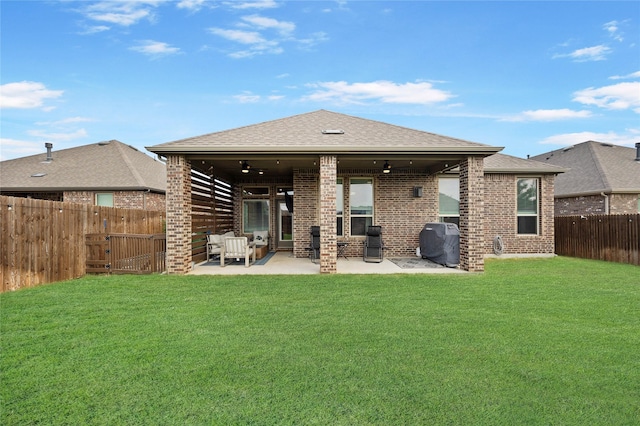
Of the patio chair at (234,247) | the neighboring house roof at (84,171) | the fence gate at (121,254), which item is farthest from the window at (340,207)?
the neighboring house roof at (84,171)

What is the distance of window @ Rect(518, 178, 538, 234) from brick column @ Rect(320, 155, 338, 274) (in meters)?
7.92

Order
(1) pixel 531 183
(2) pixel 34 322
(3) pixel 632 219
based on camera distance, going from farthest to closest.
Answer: (1) pixel 531 183, (3) pixel 632 219, (2) pixel 34 322

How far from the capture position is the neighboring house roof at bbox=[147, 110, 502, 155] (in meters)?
8.20

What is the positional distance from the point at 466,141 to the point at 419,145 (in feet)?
5.10

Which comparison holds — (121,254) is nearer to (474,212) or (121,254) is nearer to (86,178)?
(474,212)

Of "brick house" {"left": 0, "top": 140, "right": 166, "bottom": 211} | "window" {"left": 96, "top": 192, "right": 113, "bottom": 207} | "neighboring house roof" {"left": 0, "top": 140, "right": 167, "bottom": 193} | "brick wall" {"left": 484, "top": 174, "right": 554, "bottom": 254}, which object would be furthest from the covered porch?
"window" {"left": 96, "top": 192, "right": 113, "bottom": 207}

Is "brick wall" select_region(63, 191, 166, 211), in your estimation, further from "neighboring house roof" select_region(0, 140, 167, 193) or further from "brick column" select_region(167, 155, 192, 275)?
"brick column" select_region(167, 155, 192, 275)

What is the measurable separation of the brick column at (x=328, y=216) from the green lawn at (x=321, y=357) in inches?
84.8

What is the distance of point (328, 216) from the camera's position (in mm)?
8461

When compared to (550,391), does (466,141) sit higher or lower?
higher

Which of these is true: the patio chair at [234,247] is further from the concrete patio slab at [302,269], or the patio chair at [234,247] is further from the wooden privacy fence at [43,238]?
the wooden privacy fence at [43,238]

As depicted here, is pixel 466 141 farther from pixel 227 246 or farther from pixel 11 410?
pixel 11 410

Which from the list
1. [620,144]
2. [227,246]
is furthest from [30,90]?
[620,144]

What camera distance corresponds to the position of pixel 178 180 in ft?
27.6
